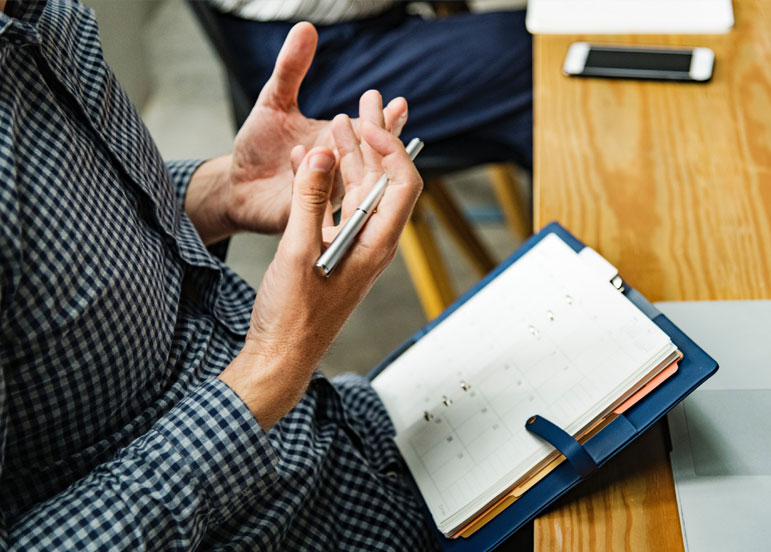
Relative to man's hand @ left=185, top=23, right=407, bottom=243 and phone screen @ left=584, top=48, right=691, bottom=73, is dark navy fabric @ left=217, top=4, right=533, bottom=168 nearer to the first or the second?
phone screen @ left=584, top=48, right=691, bottom=73

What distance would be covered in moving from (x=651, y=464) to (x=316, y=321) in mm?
265

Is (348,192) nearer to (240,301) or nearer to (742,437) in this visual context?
(240,301)

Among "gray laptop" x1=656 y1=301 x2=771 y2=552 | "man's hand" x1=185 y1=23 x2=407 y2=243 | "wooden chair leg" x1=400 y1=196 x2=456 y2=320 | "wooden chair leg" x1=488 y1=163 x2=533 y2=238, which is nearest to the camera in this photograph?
"gray laptop" x1=656 y1=301 x2=771 y2=552

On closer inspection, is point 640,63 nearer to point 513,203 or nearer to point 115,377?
point 115,377

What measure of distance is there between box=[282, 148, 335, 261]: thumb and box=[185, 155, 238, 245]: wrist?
26 centimetres

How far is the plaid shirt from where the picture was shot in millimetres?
550

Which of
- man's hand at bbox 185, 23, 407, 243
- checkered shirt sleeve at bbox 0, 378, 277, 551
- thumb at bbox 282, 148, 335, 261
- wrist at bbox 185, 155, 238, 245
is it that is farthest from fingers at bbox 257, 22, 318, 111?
checkered shirt sleeve at bbox 0, 378, 277, 551

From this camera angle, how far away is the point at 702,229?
2.45ft

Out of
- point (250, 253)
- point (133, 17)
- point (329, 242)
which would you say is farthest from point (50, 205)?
point (133, 17)

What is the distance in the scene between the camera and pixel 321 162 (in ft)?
1.92

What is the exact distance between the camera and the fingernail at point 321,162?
58cm

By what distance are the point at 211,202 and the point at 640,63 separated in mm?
511

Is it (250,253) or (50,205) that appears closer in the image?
(50,205)

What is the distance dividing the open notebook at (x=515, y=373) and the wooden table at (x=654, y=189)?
5 centimetres
